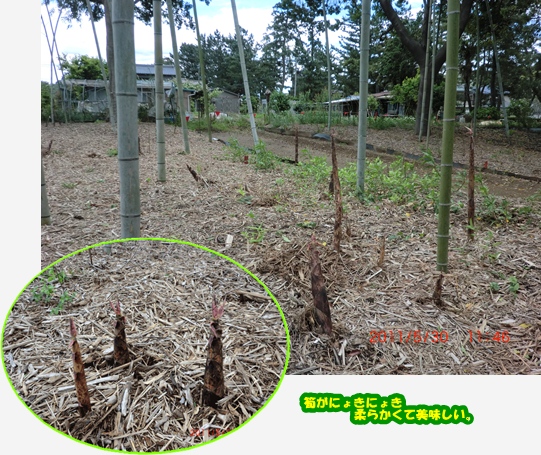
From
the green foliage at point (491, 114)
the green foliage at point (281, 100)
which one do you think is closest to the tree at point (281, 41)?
the green foliage at point (281, 100)

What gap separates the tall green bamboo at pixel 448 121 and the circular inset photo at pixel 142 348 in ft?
3.78

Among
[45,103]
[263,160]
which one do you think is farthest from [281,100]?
[263,160]

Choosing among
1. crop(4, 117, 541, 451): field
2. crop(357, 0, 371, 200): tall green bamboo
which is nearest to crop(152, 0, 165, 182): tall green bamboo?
crop(4, 117, 541, 451): field

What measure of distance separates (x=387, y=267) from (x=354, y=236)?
0.50 m

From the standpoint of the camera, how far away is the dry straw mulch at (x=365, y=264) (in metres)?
2.02

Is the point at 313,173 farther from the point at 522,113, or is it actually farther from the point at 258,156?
the point at 522,113

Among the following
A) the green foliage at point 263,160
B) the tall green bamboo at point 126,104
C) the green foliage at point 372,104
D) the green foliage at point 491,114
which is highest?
the green foliage at point 372,104

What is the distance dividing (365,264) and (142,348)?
155 centimetres

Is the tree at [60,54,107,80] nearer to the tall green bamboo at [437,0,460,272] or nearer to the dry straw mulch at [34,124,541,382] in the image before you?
the dry straw mulch at [34,124,541,382]

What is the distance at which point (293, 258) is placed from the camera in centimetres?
263

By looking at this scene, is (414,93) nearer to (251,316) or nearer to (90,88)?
(90,88)

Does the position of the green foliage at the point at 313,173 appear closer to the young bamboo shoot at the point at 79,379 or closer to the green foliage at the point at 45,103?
the young bamboo shoot at the point at 79,379

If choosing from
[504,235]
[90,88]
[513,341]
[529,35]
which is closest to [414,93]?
[529,35]

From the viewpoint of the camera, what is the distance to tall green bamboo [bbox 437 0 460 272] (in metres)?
2.22
